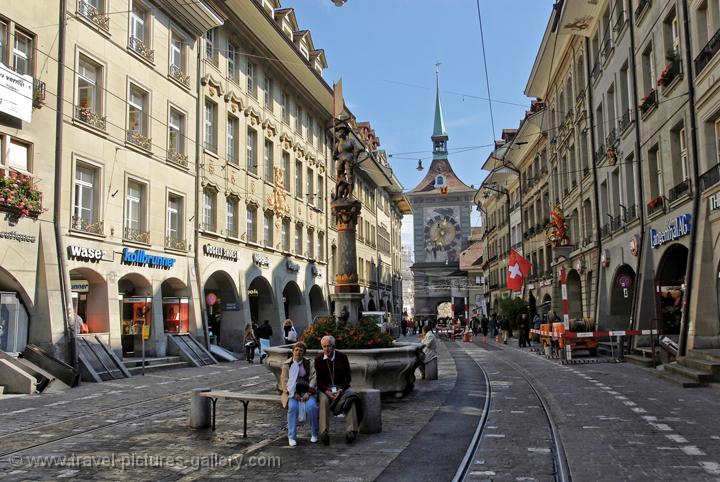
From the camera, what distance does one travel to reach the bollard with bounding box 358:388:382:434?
9445 millimetres

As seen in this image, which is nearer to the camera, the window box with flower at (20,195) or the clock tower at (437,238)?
the window box with flower at (20,195)

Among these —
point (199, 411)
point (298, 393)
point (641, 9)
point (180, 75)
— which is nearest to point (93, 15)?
point (180, 75)

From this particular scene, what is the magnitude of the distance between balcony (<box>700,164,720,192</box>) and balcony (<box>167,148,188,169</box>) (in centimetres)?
1687

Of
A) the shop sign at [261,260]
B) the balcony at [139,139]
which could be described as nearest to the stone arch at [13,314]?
the balcony at [139,139]

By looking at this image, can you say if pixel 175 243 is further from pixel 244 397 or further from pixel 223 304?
pixel 244 397

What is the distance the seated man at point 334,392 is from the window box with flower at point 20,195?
10726 mm

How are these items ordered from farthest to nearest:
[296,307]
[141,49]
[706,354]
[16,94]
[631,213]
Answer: [296,307], [631,213], [141,49], [16,94], [706,354]

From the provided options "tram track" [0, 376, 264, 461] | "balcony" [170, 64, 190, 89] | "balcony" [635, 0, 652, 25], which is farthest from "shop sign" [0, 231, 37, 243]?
"balcony" [635, 0, 652, 25]

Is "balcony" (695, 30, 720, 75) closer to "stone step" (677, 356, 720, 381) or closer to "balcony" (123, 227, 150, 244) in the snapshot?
"stone step" (677, 356, 720, 381)

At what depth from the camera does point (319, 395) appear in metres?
9.05

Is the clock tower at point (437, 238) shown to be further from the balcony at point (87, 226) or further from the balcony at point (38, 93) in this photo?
the balcony at point (38, 93)

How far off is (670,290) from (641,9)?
29.5ft

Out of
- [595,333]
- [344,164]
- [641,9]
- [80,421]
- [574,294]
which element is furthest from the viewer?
[574,294]

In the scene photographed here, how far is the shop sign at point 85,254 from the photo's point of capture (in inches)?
750
